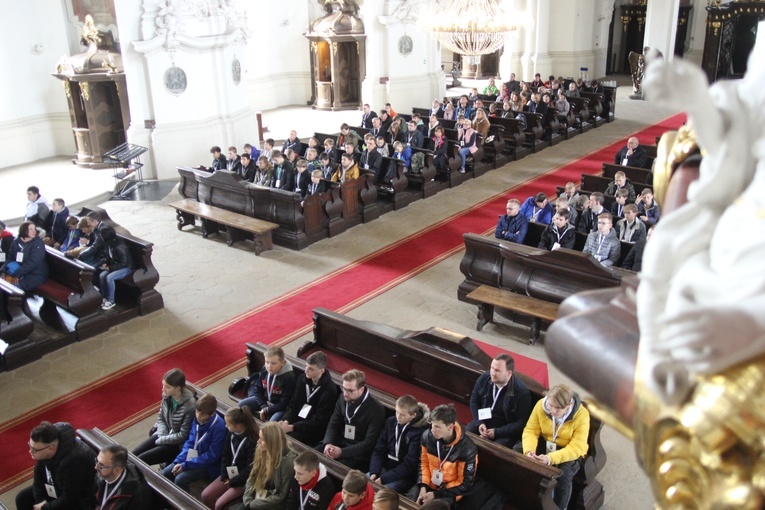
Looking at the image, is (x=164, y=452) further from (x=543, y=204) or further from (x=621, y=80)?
(x=621, y=80)

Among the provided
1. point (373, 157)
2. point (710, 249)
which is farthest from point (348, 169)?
point (710, 249)

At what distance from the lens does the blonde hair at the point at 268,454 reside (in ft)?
15.2

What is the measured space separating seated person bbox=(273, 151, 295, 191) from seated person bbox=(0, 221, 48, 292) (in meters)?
4.01

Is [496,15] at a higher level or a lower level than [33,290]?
higher

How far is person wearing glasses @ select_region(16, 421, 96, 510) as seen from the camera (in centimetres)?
494

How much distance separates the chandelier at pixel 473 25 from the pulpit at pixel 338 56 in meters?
9.40

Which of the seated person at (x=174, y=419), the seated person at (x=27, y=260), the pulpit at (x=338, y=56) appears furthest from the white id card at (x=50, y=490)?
the pulpit at (x=338, y=56)

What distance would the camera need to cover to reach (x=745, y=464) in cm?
104

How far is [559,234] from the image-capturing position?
334 inches

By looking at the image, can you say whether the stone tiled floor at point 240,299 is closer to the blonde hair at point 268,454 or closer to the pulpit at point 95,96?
the blonde hair at point 268,454

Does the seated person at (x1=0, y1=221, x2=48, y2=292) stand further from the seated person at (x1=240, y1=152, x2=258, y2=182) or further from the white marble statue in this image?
the white marble statue

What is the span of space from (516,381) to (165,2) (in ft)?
39.9

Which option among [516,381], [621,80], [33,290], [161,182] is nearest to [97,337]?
[33,290]

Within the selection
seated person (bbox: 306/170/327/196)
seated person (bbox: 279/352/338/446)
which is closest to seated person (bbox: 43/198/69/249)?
seated person (bbox: 306/170/327/196)
